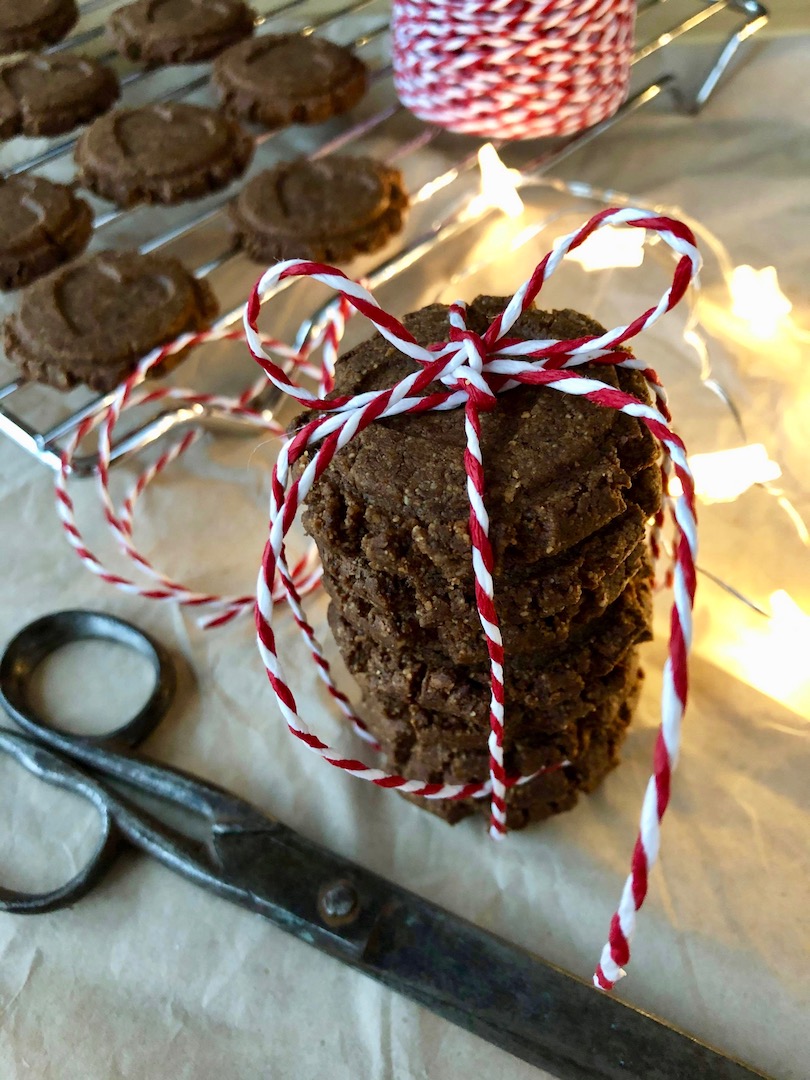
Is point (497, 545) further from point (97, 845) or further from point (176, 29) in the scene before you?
point (176, 29)

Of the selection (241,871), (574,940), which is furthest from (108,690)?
(574,940)

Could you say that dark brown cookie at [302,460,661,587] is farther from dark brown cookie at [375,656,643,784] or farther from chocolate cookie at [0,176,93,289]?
chocolate cookie at [0,176,93,289]

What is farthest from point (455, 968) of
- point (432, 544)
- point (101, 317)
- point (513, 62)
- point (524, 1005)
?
point (513, 62)

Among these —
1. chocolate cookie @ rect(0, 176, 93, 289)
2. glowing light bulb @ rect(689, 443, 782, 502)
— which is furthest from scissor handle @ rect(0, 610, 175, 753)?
glowing light bulb @ rect(689, 443, 782, 502)

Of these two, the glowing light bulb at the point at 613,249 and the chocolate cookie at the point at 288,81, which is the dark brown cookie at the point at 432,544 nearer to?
the glowing light bulb at the point at 613,249

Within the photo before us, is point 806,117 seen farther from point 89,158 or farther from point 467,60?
point 89,158
